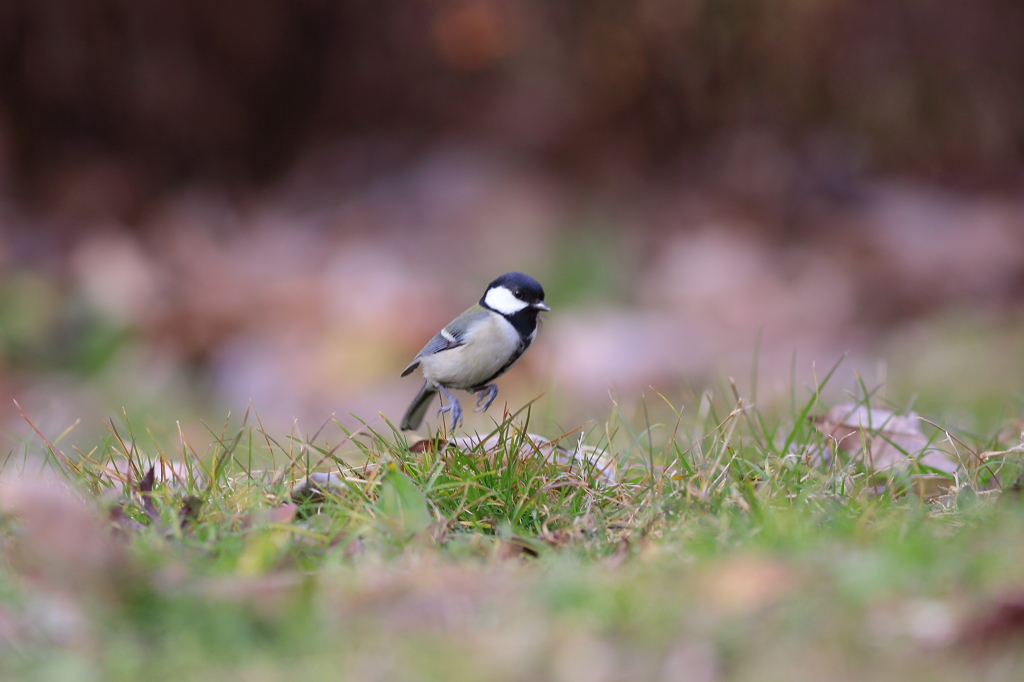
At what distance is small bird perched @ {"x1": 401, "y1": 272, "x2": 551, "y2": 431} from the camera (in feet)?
8.85

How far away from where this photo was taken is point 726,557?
1.89m

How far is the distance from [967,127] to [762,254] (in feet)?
6.64

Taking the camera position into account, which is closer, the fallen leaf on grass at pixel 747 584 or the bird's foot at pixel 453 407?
the fallen leaf on grass at pixel 747 584

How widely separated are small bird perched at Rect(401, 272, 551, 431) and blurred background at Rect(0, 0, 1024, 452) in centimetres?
299

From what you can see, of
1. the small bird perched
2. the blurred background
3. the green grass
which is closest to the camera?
the green grass

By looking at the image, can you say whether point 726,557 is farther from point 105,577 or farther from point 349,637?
point 105,577

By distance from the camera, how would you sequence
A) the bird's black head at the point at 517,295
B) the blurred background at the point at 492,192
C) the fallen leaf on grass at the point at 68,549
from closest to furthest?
1. the fallen leaf on grass at the point at 68,549
2. the bird's black head at the point at 517,295
3. the blurred background at the point at 492,192

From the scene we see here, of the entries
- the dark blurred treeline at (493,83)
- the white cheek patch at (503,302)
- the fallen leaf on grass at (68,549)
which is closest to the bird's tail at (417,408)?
the white cheek patch at (503,302)

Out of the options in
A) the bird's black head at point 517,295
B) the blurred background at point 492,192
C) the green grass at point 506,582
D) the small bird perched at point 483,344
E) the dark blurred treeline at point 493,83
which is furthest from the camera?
the dark blurred treeline at point 493,83

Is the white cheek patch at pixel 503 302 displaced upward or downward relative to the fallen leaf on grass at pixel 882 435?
upward

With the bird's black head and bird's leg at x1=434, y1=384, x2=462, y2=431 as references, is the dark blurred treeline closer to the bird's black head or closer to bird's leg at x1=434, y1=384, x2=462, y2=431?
the bird's black head

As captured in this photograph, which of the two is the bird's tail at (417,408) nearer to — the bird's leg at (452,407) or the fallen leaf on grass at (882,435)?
the bird's leg at (452,407)

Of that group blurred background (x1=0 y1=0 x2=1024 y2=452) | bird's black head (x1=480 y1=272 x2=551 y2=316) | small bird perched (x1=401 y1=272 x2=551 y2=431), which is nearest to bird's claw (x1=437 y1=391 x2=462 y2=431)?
small bird perched (x1=401 y1=272 x2=551 y2=431)

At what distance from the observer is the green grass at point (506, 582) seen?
1564mm
